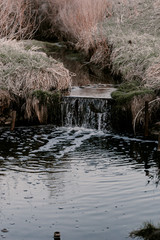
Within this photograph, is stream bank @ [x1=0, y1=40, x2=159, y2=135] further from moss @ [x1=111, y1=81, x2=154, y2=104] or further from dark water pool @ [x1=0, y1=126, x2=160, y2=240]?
dark water pool @ [x1=0, y1=126, x2=160, y2=240]

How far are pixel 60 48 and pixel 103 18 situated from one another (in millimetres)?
2193

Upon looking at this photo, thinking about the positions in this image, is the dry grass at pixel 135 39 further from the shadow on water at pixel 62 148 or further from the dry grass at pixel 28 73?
the dry grass at pixel 28 73

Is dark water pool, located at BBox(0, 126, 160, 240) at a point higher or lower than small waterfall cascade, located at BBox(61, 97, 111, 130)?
lower

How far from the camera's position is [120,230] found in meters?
4.71

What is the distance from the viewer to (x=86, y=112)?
10234 millimetres

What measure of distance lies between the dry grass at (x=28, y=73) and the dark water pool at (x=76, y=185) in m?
1.39

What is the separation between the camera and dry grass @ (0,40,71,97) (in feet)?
34.5

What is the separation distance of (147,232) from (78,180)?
7.51 feet

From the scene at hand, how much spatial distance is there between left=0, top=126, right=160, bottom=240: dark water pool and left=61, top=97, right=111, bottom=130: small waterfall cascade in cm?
55

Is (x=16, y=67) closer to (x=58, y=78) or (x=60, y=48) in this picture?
(x=58, y=78)

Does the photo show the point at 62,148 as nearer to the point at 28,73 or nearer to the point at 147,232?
the point at 28,73

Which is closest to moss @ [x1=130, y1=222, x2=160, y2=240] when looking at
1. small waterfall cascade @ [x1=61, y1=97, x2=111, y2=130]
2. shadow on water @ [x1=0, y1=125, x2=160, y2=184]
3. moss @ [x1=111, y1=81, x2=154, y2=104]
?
shadow on water @ [x1=0, y1=125, x2=160, y2=184]

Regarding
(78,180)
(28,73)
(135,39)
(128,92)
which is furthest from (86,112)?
(135,39)

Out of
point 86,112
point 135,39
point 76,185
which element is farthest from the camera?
point 135,39
